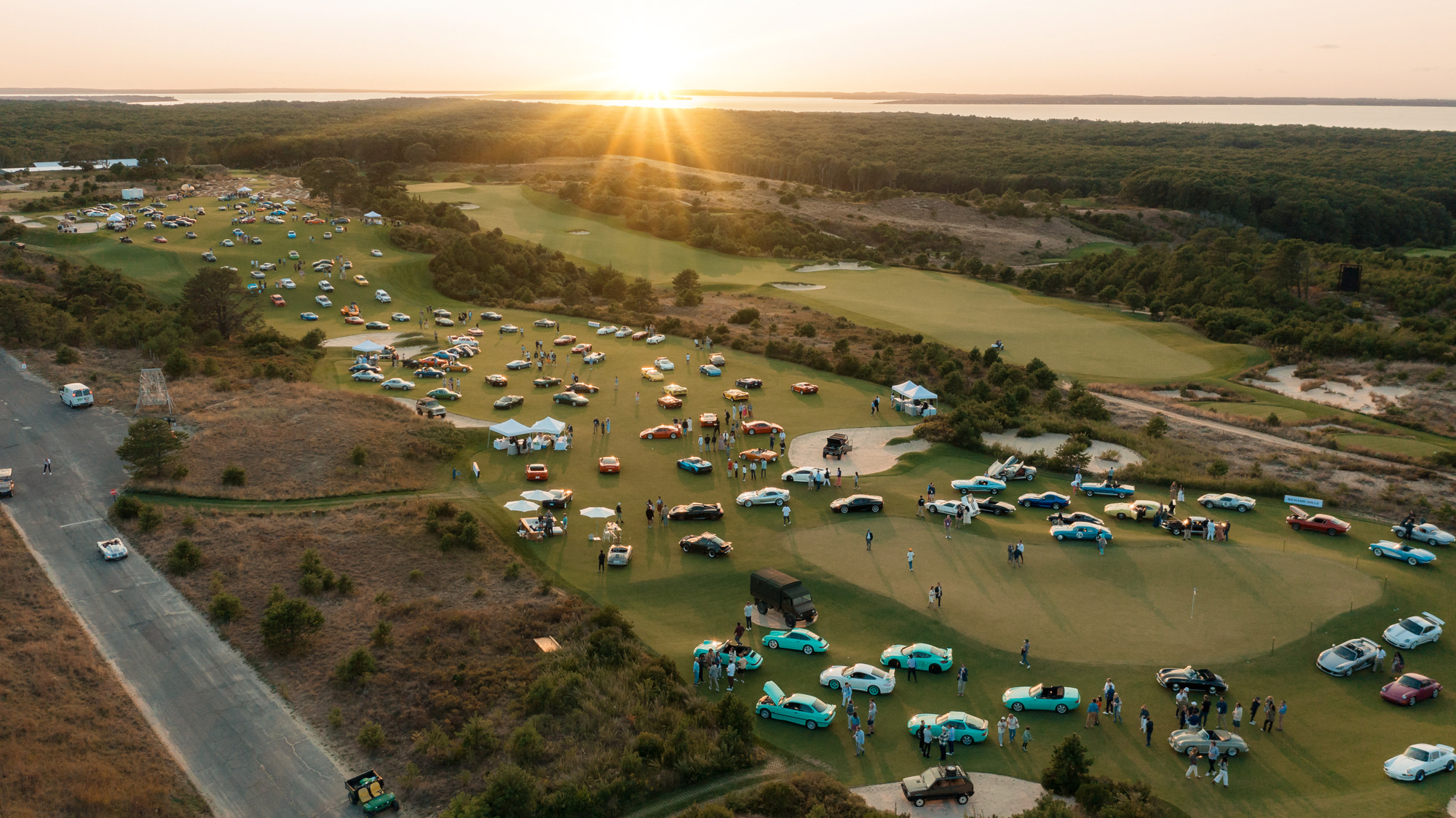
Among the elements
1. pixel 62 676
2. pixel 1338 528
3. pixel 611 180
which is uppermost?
pixel 611 180

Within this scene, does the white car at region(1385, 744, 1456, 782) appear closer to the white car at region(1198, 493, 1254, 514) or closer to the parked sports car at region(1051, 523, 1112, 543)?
the parked sports car at region(1051, 523, 1112, 543)

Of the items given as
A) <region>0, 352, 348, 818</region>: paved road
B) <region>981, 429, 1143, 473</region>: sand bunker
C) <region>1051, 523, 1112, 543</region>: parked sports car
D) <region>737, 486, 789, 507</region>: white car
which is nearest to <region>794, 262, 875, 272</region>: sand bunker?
<region>981, 429, 1143, 473</region>: sand bunker

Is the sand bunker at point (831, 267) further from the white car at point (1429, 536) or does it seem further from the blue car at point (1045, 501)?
the white car at point (1429, 536)

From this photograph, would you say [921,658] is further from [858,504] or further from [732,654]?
[858,504]

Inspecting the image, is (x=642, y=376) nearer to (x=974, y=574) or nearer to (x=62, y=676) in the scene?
(x=974, y=574)

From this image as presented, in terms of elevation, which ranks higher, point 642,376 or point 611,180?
point 611,180

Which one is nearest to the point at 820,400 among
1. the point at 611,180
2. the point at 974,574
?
the point at 974,574

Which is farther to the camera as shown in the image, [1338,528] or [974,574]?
[1338,528]
